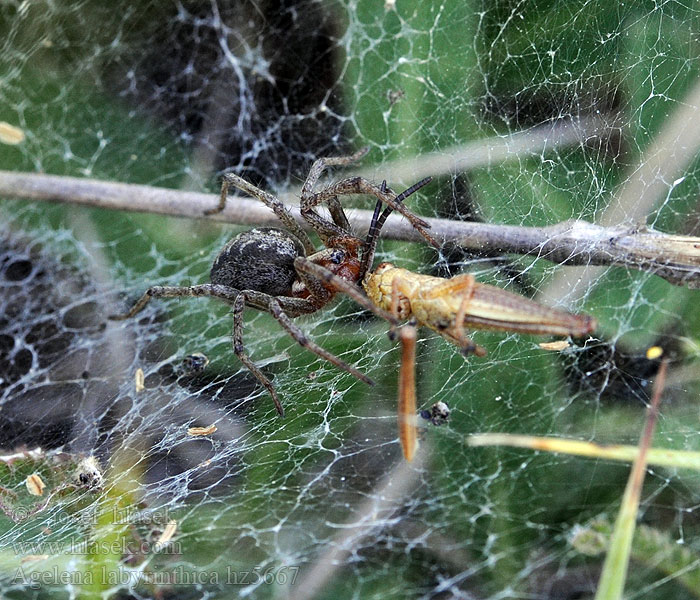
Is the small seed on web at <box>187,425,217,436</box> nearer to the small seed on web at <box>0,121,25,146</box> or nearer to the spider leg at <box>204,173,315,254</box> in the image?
the spider leg at <box>204,173,315,254</box>

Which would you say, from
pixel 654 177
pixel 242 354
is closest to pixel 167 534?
pixel 242 354

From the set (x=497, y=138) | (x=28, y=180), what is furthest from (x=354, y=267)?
(x=28, y=180)

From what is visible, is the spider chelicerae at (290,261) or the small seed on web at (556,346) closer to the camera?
the small seed on web at (556,346)

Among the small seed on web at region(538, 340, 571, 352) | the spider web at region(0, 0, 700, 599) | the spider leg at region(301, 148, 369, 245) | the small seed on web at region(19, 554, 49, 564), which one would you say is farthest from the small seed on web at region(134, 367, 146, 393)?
the small seed on web at region(538, 340, 571, 352)

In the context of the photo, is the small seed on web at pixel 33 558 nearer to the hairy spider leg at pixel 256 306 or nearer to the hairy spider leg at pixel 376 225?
the hairy spider leg at pixel 256 306

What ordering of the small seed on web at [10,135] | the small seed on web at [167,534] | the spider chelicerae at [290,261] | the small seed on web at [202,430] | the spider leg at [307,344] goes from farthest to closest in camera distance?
the small seed on web at [10,135] < the spider chelicerae at [290,261] < the small seed on web at [202,430] < the spider leg at [307,344] < the small seed on web at [167,534]

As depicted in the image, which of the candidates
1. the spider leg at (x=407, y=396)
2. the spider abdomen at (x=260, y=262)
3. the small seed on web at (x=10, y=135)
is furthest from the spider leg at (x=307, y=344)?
the small seed on web at (x=10, y=135)
